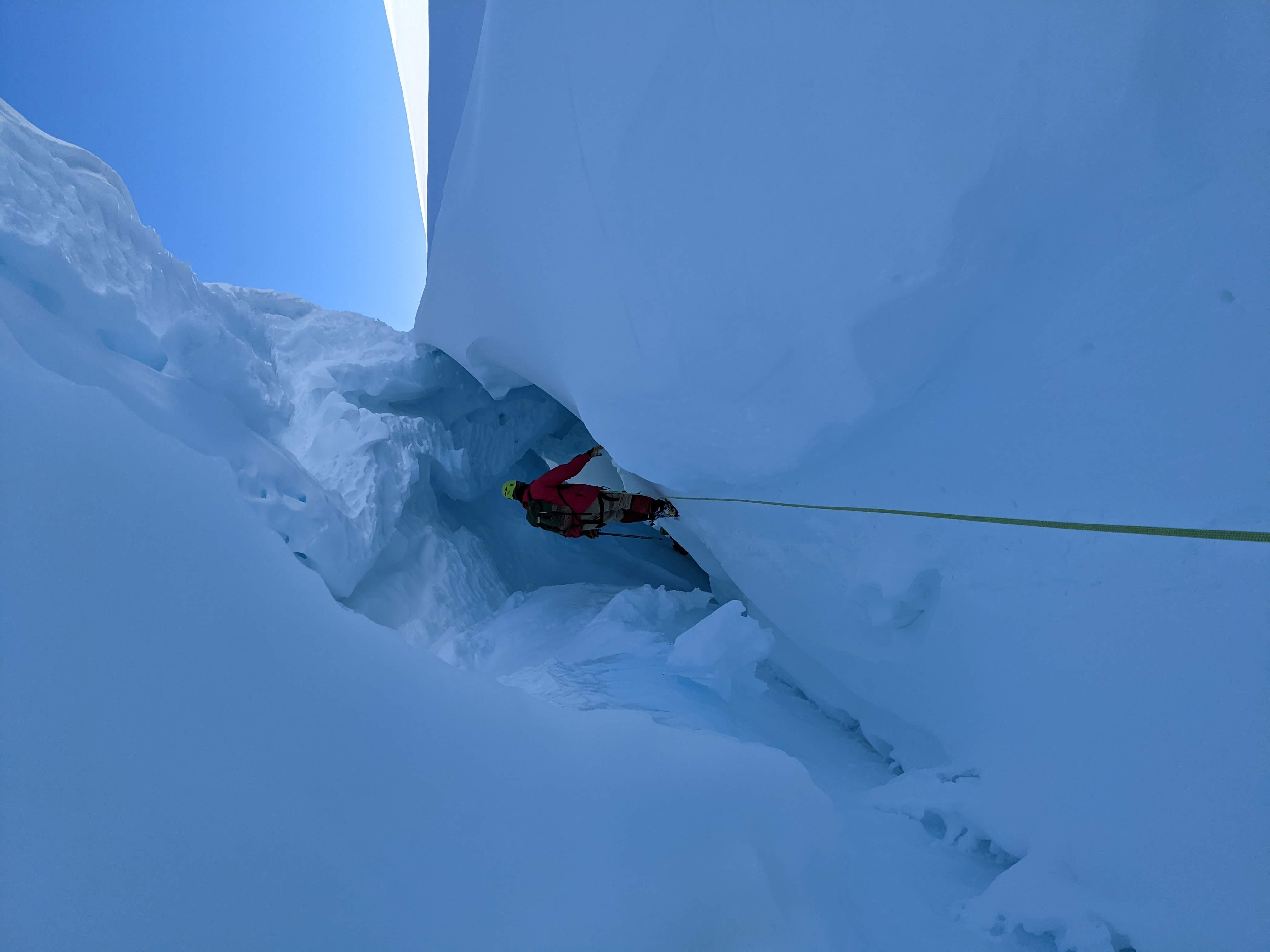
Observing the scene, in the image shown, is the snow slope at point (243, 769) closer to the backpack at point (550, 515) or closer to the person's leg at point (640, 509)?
→ the person's leg at point (640, 509)

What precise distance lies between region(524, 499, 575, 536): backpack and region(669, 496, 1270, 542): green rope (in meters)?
1.85

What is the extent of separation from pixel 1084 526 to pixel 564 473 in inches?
136

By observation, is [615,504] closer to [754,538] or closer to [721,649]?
[754,538]

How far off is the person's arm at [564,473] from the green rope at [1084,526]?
1.71m

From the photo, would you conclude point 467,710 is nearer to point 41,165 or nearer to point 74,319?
point 74,319

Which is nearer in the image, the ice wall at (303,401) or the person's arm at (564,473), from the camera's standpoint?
the ice wall at (303,401)

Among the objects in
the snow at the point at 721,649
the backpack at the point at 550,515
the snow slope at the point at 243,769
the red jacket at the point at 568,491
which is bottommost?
the snow slope at the point at 243,769

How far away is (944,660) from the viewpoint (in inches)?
77.0

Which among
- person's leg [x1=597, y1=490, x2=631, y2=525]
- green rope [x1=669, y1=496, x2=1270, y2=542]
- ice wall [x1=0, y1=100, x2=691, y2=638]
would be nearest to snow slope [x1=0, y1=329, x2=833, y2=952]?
green rope [x1=669, y1=496, x2=1270, y2=542]

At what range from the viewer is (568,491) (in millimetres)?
4180

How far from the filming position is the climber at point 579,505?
4105mm

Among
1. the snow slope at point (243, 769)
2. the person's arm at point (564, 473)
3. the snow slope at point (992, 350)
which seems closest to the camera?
the snow slope at point (243, 769)

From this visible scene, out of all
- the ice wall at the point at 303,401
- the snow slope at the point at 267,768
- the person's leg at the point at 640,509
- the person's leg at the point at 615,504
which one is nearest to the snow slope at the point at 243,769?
the snow slope at the point at 267,768

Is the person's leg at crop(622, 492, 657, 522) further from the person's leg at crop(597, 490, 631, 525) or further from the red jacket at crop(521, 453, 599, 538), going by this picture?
the red jacket at crop(521, 453, 599, 538)
